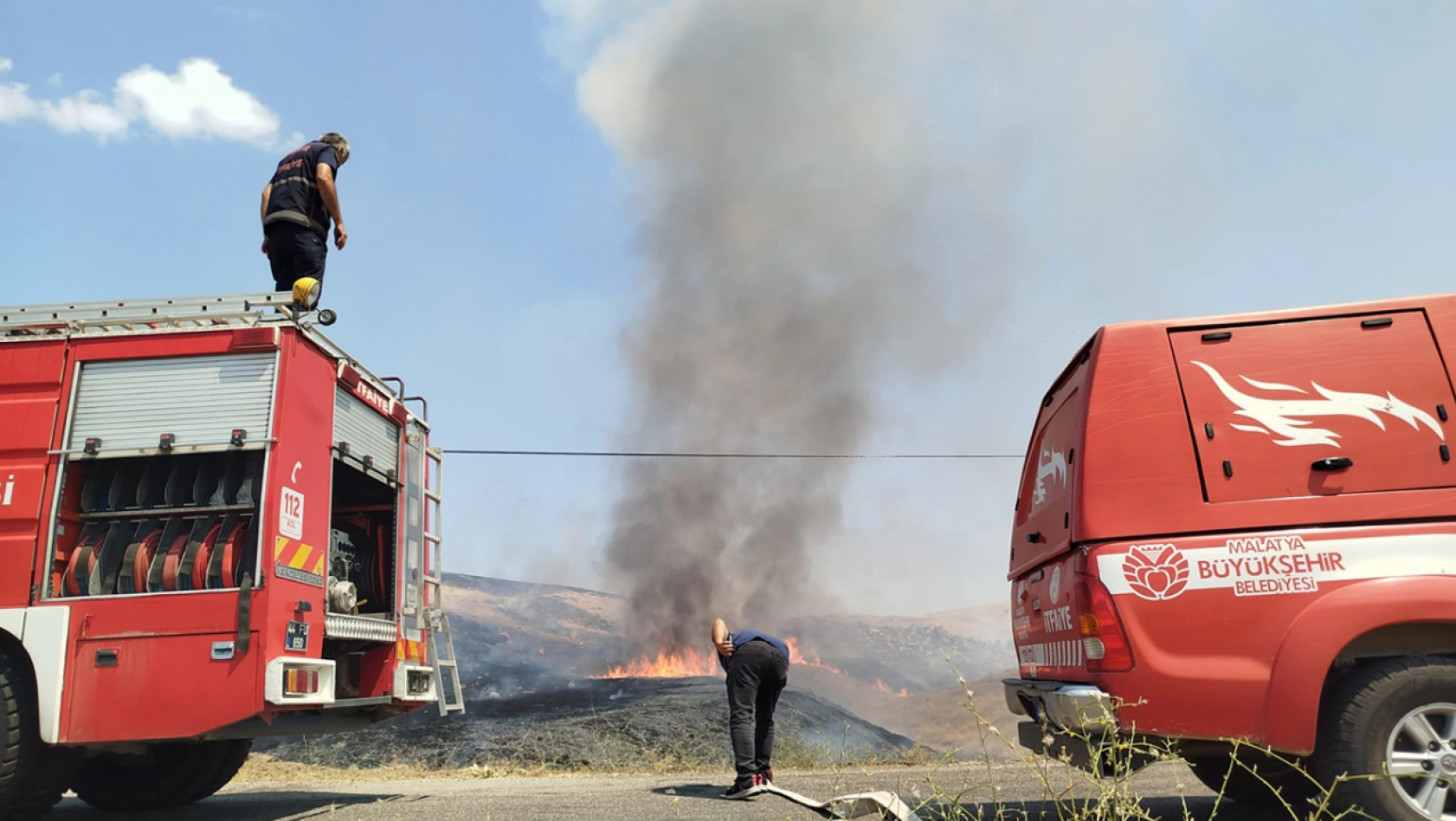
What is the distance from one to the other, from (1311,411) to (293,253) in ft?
20.5

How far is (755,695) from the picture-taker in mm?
6527

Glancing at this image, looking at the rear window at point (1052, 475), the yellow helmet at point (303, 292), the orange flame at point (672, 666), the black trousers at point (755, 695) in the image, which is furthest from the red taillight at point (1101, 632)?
the orange flame at point (672, 666)

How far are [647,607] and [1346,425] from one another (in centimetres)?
2892

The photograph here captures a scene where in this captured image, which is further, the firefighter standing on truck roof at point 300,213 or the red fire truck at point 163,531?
the firefighter standing on truck roof at point 300,213

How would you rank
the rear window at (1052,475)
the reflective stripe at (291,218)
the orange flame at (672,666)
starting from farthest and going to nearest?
1. the orange flame at (672,666)
2. the reflective stripe at (291,218)
3. the rear window at (1052,475)

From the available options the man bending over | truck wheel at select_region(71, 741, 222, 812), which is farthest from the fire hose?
truck wheel at select_region(71, 741, 222, 812)

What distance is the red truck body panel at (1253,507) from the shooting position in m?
3.70

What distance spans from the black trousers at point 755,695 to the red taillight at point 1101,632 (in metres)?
2.74

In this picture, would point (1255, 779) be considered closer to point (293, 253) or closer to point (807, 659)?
point (293, 253)

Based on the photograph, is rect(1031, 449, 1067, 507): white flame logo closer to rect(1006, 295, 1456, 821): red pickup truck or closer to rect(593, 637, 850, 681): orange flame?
rect(1006, 295, 1456, 821): red pickup truck

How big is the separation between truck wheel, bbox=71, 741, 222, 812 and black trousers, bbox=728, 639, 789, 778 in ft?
11.5

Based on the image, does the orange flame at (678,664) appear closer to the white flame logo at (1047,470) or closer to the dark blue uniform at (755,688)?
the dark blue uniform at (755,688)

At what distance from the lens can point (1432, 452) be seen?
3891 mm

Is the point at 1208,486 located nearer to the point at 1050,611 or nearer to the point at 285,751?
the point at 1050,611
